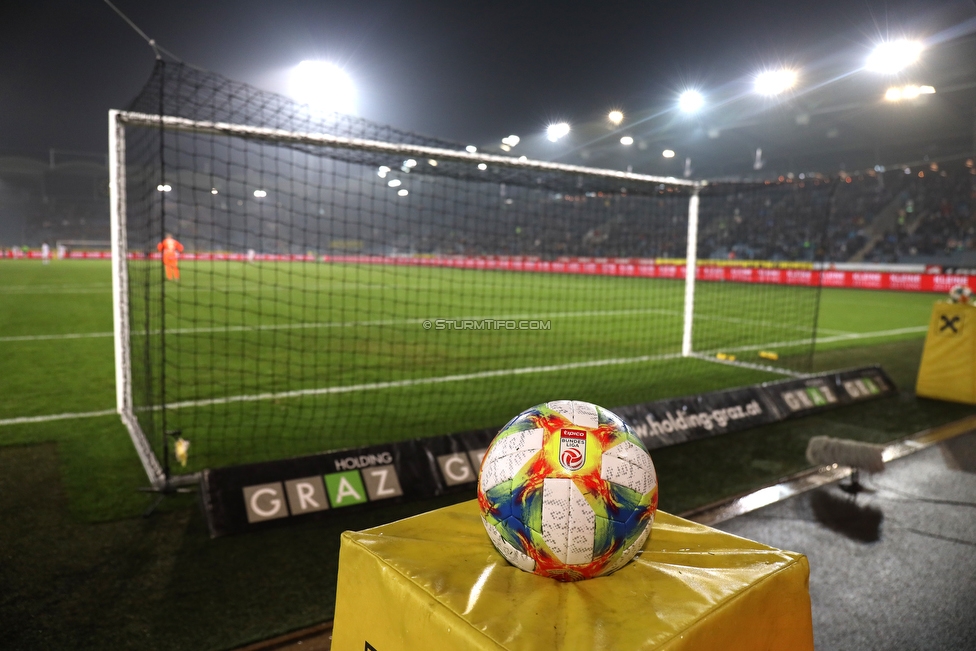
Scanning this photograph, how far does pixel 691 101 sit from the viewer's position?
21.7 meters

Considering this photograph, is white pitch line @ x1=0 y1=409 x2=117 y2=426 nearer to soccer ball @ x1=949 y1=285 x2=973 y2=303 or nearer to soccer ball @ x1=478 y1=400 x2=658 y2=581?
soccer ball @ x1=478 y1=400 x2=658 y2=581

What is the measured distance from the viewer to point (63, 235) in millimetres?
50281

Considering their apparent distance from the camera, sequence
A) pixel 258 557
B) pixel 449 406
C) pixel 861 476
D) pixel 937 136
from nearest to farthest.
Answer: pixel 258 557 → pixel 861 476 → pixel 449 406 → pixel 937 136

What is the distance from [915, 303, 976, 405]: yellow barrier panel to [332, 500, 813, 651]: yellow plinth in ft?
20.5

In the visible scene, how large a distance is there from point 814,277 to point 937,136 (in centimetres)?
956

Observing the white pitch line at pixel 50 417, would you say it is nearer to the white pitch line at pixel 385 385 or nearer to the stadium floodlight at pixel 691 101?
the white pitch line at pixel 385 385

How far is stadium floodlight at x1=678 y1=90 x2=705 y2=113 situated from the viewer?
67.7 ft

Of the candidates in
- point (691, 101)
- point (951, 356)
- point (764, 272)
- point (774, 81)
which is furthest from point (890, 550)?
point (764, 272)

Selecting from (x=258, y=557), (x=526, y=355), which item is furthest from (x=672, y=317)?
(x=258, y=557)

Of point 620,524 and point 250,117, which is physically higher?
point 250,117

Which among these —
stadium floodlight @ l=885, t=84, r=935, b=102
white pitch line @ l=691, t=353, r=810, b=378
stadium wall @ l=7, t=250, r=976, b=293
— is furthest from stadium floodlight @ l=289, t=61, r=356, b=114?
stadium floodlight @ l=885, t=84, r=935, b=102

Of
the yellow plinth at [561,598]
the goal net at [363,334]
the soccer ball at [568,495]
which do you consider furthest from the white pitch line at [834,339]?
the soccer ball at [568,495]

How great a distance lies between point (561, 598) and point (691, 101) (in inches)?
908

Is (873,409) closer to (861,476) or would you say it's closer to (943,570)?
(861,476)
